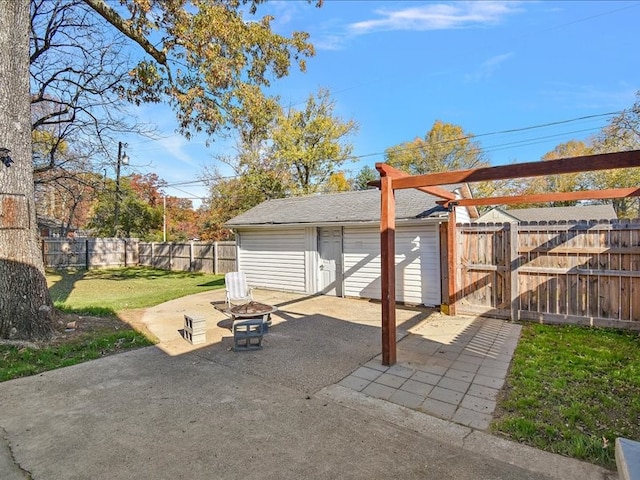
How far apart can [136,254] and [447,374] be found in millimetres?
21579

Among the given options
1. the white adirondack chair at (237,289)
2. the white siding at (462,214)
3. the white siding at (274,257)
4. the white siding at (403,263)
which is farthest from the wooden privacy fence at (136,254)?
the white siding at (462,214)

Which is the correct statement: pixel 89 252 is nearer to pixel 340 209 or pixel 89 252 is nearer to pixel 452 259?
pixel 340 209

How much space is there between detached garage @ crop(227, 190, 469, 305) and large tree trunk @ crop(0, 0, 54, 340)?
6.07 metres

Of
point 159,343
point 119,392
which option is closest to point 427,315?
point 159,343

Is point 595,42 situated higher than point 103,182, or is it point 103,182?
point 595,42

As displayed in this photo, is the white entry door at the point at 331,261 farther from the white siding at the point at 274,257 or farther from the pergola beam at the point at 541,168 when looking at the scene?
the pergola beam at the point at 541,168

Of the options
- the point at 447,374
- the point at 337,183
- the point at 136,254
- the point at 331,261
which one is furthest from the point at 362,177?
the point at 447,374

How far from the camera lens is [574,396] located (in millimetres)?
3578

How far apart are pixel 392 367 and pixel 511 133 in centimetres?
2026

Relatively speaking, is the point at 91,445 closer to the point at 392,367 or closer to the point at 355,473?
the point at 355,473

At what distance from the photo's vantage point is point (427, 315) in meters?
7.51

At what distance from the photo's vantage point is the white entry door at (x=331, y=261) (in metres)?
9.68

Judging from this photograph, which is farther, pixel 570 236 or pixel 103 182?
pixel 103 182

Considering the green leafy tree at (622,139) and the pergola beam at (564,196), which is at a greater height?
the green leafy tree at (622,139)
